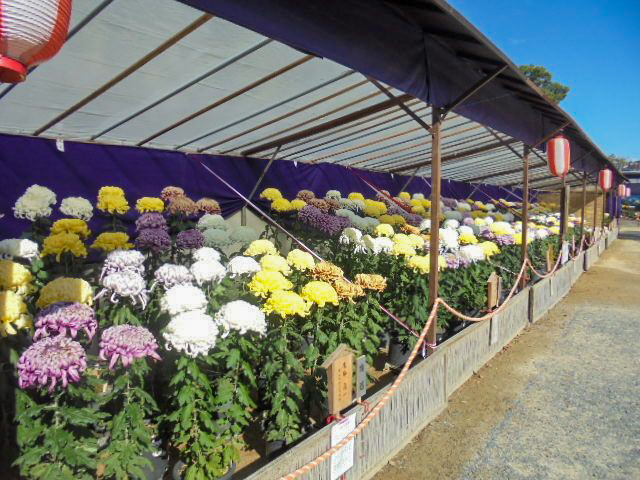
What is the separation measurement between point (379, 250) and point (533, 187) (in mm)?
22072

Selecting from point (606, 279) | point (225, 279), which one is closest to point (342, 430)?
point (225, 279)

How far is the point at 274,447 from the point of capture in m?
2.75

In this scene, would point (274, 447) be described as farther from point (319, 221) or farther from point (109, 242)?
point (319, 221)

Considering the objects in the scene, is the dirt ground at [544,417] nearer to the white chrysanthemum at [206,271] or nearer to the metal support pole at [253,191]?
the white chrysanthemum at [206,271]

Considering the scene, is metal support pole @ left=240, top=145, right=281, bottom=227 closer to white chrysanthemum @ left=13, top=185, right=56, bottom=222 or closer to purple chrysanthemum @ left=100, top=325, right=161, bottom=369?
white chrysanthemum @ left=13, top=185, right=56, bottom=222

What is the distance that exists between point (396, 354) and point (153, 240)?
2793 millimetres

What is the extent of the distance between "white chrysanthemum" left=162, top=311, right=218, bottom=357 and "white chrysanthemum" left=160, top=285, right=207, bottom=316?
0.12m

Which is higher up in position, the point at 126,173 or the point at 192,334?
the point at 126,173

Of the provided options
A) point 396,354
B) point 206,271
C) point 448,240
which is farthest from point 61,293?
point 448,240

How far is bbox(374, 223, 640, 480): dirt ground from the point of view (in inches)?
120

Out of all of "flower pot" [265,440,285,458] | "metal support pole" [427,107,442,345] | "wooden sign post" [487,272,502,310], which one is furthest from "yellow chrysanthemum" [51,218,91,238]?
"wooden sign post" [487,272,502,310]

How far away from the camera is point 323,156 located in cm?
836

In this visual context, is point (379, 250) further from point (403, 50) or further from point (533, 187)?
point (533, 187)

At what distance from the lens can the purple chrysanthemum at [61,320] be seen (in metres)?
1.93
